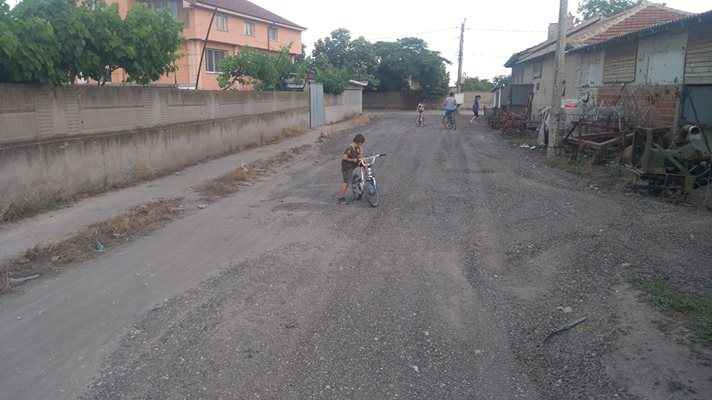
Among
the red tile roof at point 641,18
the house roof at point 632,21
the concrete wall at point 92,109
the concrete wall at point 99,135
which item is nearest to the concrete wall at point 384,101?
the house roof at point 632,21

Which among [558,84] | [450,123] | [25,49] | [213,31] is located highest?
[213,31]

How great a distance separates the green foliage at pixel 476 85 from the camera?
7038 cm

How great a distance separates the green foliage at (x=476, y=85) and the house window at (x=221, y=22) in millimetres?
40708

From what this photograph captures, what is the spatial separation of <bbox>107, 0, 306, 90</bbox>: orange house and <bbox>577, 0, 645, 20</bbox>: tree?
34316 millimetres

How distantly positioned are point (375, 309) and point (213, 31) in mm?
32359

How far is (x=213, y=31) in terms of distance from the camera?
112 feet

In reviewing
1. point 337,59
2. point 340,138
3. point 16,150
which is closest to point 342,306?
point 16,150

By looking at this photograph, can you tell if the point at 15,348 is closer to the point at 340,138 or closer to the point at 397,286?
the point at 397,286

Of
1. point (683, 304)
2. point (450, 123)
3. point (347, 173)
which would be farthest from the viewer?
point (450, 123)

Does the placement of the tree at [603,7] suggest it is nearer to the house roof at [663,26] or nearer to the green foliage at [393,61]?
the green foliage at [393,61]

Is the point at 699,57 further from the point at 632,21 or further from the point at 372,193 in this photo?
the point at 632,21

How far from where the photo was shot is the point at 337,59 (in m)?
53.8

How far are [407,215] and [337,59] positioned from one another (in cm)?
4671

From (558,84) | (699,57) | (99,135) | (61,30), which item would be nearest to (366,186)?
(99,135)
